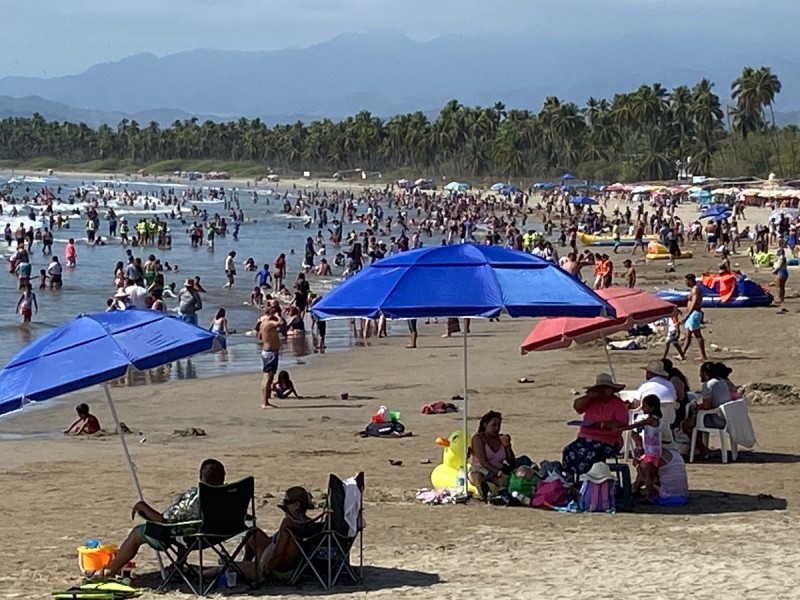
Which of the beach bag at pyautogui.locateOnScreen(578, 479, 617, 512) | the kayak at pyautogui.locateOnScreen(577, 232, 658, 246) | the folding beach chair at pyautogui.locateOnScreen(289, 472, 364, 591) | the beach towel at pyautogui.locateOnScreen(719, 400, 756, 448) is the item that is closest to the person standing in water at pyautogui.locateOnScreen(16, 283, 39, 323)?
the beach towel at pyautogui.locateOnScreen(719, 400, 756, 448)

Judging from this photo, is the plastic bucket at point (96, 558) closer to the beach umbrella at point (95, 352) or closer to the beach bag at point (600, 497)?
the beach umbrella at point (95, 352)

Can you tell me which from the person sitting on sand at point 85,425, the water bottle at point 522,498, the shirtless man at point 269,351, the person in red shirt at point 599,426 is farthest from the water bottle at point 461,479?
the shirtless man at point 269,351

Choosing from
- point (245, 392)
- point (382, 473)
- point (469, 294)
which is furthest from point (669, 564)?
point (245, 392)

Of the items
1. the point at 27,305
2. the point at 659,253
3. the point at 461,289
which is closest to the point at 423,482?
the point at 461,289

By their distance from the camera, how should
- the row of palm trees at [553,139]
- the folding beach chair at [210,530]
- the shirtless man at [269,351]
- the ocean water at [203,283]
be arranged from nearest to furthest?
the folding beach chair at [210,530] < the shirtless man at [269,351] < the ocean water at [203,283] < the row of palm trees at [553,139]

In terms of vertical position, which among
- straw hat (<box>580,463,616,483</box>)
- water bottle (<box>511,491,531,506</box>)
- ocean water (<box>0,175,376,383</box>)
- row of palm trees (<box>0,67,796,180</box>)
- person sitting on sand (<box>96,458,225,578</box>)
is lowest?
ocean water (<box>0,175,376,383</box>)

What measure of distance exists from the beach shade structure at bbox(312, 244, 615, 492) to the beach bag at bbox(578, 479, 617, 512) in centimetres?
129

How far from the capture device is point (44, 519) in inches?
379

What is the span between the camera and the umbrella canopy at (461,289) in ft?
28.6

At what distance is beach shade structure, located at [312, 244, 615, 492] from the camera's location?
8.71 meters

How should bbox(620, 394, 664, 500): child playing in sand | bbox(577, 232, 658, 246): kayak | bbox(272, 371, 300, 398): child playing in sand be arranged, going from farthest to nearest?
bbox(577, 232, 658, 246): kayak → bbox(272, 371, 300, 398): child playing in sand → bbox(620, 394, 664, 500): child playing in sand

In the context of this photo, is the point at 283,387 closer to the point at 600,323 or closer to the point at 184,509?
the point at 600,323

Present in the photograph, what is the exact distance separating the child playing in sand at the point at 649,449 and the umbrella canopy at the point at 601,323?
90 cm

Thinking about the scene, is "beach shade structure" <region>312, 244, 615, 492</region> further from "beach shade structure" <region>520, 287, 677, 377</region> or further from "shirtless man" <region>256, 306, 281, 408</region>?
"shirtless man" <region>256, 306, 281, 408</region>
